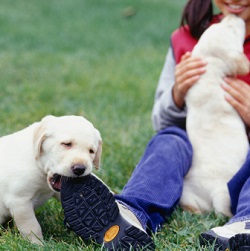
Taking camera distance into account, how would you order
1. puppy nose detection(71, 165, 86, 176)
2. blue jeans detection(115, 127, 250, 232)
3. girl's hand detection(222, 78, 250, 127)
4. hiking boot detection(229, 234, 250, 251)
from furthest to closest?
girl's hand detection(222, 78, 250, 127) < blue jeans detection(115, 127, 250, 232) < puppy nose detection(71, 165, 86, 176) < hiking boot detection(229, 234, 250, 251)

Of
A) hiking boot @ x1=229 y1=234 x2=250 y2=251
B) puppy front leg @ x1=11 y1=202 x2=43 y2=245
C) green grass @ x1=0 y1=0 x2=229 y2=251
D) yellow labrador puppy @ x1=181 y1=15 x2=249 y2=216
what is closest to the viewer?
hiking boot @ x1=229 y1=234 x2=250 y2=251

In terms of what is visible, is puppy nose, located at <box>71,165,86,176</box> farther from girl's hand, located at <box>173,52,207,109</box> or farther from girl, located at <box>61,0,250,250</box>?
girl's hand, located at <box>173,52,207,109</box>

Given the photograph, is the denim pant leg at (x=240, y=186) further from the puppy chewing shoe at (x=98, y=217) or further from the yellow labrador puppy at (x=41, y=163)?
the yellow labrador puppy at (x=41, y=163)

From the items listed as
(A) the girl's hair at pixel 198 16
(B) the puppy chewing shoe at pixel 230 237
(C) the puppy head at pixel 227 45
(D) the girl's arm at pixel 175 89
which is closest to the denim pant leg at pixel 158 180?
(D) the girl's arm at pixel 175 89

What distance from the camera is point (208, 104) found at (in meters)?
3.18

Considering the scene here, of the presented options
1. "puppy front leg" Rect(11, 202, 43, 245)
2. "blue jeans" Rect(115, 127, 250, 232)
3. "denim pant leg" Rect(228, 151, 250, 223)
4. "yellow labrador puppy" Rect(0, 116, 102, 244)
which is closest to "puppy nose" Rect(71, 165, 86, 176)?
"yellow labrador puppy" Rect(0, 116, 102, 244)

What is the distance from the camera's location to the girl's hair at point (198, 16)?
3.60m

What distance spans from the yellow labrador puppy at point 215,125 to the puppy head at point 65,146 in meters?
0.79

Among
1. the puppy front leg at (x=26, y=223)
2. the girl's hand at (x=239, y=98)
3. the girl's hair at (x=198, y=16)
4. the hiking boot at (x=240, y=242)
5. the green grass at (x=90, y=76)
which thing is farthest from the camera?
the girl's hair at (x=198, y=16)

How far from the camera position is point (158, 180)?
285 cm

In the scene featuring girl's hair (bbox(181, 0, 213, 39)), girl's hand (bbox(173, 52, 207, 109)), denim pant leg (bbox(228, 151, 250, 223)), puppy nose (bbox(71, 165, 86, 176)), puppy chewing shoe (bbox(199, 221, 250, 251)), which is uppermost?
girl's hair (bbox(181, 0, 213, 39))

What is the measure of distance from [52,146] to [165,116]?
3.99 feet

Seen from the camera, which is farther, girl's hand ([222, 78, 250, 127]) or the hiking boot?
girl's hand ([222, 78, 250, 127])

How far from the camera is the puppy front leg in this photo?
243 centimetres
